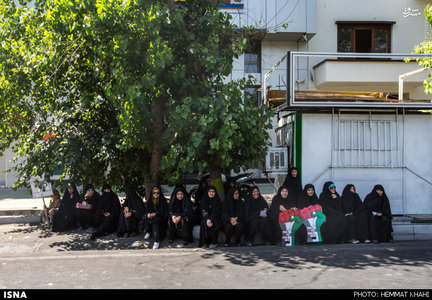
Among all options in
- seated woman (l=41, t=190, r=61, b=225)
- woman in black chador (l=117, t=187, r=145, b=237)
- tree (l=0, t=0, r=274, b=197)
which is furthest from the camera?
seated woman (l=41, t=190, r=61, b=225)

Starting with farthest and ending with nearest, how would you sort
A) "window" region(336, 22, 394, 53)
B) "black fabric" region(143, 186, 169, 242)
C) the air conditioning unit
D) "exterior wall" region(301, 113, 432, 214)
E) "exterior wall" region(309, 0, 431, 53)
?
1. "window" region(336, 22, 394, 53)
2. "exterior wall" region(309, 0, 431, 53)
3. the air conditioning unit
4. "exterior wall" region(301, 113, 432, 214)
5. "black fabric" region(143, 186, 169, 242)

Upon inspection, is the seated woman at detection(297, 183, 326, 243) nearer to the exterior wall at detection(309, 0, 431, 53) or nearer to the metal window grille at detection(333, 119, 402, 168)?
the metal window grille at detection(333, 119, 402, 168)

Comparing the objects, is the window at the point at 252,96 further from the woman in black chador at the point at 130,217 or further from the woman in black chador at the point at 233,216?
the woman in black chador at the point at 130,217

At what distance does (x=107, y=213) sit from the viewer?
8.66 metres

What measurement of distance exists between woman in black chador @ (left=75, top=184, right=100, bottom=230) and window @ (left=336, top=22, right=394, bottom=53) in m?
12.0

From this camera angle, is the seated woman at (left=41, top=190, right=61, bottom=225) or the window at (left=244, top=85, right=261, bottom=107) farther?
the seated woman at (left=41, top=190, right=61, bottom=225)

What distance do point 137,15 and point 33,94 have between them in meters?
2.99

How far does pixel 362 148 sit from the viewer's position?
917 cm

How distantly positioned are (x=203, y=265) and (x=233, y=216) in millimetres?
1787

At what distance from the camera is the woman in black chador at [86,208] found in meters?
8.88

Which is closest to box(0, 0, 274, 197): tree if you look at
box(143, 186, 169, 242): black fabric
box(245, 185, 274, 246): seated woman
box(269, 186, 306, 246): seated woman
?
box(143, 186, 169, 242): black fabric

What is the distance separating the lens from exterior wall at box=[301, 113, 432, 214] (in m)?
9.09

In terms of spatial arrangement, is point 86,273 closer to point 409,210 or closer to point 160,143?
point 160,143

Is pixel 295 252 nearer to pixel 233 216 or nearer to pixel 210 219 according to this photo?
pixel 233 216
